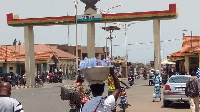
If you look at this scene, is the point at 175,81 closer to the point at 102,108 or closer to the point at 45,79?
the point at 102,108

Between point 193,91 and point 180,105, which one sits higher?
point 193,91

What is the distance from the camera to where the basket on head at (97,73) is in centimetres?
483

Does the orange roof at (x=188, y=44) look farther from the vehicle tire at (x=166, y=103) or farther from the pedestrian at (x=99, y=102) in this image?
the pedestrian at (x=99, y=102)

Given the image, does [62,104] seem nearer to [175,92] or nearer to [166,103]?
[166,103]

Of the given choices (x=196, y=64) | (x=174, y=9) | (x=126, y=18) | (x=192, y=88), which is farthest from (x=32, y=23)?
(x=192, y=88)

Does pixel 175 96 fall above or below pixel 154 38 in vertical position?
below

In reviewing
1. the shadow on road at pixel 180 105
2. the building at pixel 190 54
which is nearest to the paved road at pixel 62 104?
the shadow on road at pixel 180 105

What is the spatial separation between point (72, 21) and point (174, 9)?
9.43 metres

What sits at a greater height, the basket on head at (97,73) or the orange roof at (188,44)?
the orange roof at (188,44)

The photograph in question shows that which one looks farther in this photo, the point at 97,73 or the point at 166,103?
the point at 166,103

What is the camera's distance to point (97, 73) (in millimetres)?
4844

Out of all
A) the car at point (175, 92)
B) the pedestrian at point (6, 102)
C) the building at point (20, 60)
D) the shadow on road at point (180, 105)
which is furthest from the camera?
the building at point (20, 60)

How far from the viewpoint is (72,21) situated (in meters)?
39.4

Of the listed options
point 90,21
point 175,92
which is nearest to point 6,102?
point 175,92
